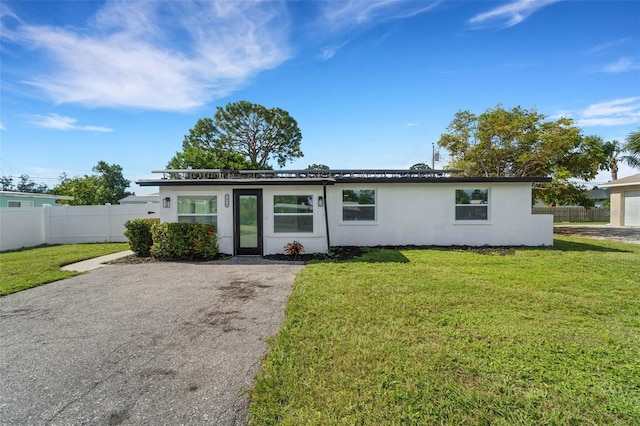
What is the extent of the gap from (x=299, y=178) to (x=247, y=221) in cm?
220

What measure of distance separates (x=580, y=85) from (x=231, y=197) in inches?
551

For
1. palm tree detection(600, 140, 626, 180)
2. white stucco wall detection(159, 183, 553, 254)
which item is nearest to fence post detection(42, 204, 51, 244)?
white stucco wall detection(159, 183, 553, 254)

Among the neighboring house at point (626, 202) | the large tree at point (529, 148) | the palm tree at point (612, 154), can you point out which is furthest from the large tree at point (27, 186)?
the palm tree at point (612, 154)

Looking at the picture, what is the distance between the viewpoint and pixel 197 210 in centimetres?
961

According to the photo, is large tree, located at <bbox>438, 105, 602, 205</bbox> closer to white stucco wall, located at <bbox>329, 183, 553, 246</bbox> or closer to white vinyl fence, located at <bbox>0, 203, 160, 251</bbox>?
white stucco wall, located at <bbox>329, 183, 553, 246</bbox>

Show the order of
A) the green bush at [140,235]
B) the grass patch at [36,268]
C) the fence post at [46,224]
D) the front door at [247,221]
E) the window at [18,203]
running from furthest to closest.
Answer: the window at [18,203], the fence post at [46,224], the front door at [247,221], the green bush at [140,235], the grass patch at [36,268]

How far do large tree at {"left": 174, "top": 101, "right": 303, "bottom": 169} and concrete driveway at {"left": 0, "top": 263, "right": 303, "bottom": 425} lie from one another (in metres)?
26.7

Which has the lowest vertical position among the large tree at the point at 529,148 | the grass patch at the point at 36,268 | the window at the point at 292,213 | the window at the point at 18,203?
the grass patch at the point at 36,268

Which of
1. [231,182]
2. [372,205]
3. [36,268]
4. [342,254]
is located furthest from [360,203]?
[36,268]

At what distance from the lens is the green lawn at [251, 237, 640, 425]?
88.7 inches

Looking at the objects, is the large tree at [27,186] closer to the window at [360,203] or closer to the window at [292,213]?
the window at [292,213]

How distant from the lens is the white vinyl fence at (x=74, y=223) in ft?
41.9

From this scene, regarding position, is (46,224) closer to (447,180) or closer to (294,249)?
(294,249)

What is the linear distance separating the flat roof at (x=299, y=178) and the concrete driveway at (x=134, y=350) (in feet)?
12.7
